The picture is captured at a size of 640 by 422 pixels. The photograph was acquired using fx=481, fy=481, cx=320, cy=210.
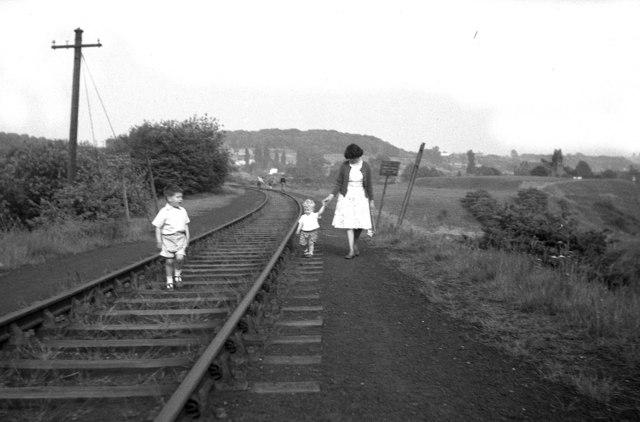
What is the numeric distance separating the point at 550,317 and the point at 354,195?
4.09 meters

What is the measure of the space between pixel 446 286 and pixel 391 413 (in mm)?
3977

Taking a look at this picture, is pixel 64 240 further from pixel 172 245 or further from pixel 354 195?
pixel 354 195

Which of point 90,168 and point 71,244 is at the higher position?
point 90,168

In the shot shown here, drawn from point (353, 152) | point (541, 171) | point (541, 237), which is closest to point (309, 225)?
point (353, 152)

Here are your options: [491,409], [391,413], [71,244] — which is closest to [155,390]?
[391,413]

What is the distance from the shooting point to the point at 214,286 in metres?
6.29

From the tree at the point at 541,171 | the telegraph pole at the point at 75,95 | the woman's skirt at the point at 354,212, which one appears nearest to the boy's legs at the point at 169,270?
the woman's skirt at the point at 354,212

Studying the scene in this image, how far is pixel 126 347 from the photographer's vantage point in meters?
3.96

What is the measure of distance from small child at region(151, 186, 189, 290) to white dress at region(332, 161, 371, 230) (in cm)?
300

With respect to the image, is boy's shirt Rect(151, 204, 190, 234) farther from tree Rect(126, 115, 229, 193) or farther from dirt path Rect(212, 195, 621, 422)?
tree Rect(126, 115, 229, 193)

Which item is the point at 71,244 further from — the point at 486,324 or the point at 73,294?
the point at 486,324

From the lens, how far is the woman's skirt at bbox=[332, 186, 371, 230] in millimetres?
8422

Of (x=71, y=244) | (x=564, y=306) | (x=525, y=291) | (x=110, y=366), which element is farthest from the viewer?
(x=71, y=244)

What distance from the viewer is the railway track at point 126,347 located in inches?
118
